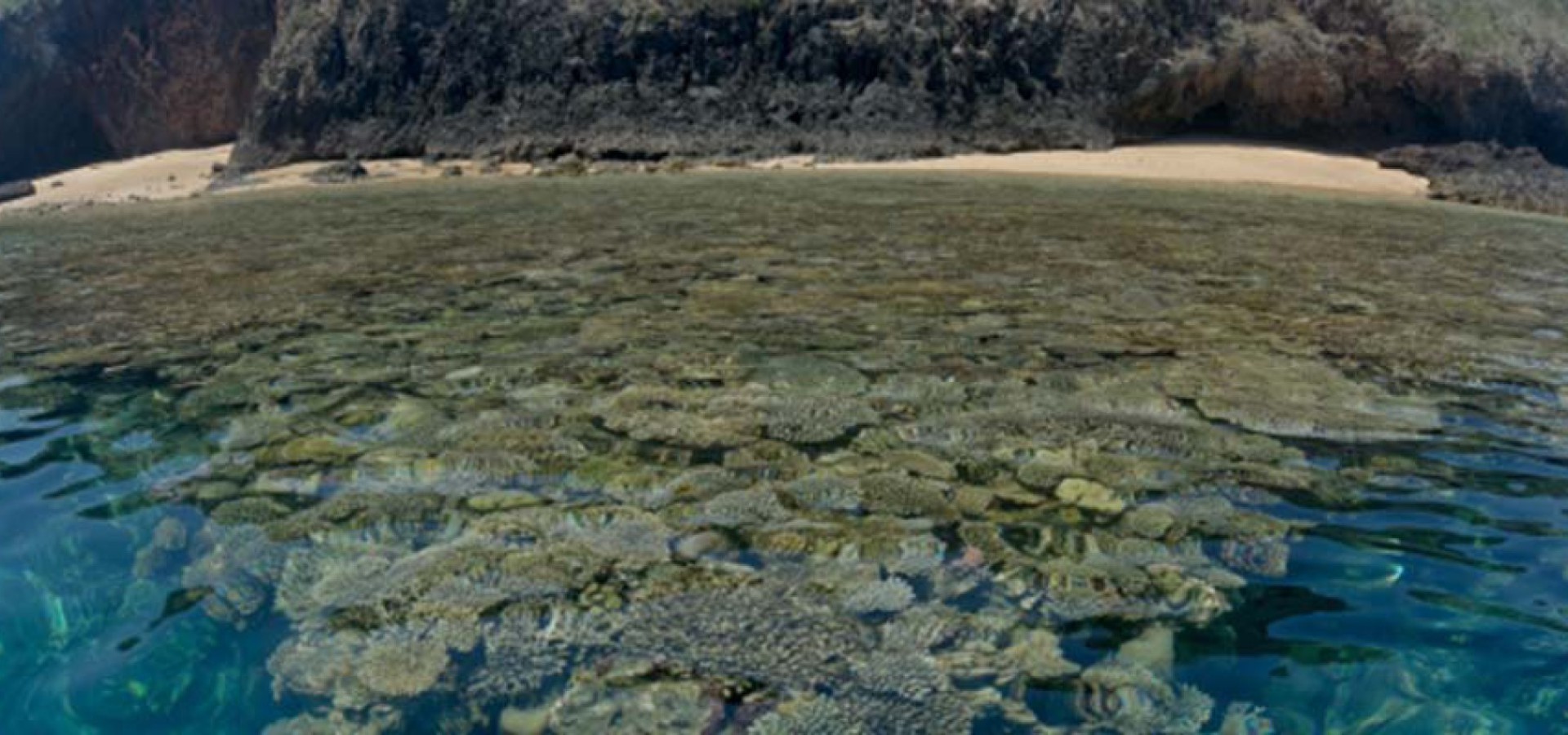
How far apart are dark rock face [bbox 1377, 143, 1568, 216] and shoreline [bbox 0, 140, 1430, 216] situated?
488mm

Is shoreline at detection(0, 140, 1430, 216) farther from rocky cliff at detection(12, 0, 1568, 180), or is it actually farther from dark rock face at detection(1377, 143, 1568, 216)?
rocky cliff at detection(12, 0, 1568, 180)

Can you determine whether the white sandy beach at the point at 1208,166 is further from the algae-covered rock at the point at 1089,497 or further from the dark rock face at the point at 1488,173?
the algae-covered rock at the point at 1089,497

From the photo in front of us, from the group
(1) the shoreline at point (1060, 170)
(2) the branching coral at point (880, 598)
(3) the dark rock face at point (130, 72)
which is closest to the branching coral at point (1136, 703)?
(2) the branching coral at point (880, 598)

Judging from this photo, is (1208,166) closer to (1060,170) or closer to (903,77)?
(1060,170)

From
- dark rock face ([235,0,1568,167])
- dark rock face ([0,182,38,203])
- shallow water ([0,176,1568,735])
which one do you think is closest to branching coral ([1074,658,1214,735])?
shallow water ([0,176,1568,735])

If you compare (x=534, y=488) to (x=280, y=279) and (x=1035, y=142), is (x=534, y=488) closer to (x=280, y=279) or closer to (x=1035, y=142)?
(x=280, y=279)

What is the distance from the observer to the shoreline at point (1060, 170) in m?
25.8

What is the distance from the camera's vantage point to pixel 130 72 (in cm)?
3844

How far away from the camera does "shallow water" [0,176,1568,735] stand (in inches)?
130

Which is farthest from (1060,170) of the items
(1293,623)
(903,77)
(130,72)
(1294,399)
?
(130,72)

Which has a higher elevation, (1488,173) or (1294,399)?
(1488,173)

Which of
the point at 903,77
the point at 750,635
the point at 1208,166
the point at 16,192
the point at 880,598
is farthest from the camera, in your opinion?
the point at 16,192

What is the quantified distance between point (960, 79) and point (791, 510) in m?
27.6

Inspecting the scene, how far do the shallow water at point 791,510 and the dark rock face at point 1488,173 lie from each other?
53.1 feet
